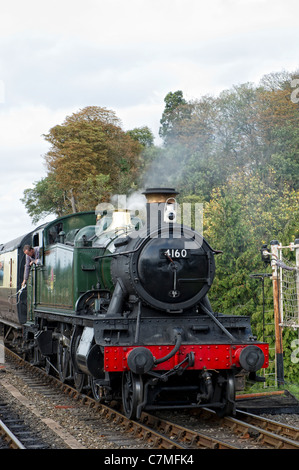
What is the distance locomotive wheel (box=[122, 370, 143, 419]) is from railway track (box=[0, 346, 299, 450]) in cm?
16

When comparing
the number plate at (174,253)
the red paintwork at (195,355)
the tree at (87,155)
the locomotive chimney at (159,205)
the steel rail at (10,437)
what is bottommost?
the steel rail at (10,437)

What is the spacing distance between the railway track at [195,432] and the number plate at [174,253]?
227 cm

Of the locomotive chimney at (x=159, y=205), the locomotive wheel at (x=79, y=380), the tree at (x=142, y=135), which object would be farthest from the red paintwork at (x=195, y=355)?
the tree at (x=142, y=135)

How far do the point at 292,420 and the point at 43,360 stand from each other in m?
6.47

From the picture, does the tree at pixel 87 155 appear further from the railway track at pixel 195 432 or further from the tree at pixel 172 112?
the railway track at pixel 195 432

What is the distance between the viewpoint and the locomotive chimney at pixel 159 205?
30.0 ft

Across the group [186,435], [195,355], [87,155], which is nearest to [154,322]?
[195,355]

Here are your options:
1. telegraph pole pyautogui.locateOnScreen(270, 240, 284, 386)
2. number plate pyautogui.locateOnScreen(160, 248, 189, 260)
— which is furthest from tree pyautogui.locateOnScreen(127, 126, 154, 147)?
number plate pyautogui.locateOnScreen(160, 248, 189, 260)

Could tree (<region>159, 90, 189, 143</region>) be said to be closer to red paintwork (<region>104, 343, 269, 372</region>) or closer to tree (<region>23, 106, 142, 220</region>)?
tree (<region>23, 106, 142, 220</region>)

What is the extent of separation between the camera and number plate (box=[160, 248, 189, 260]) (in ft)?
28.3

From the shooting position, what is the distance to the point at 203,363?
27.2 feet
